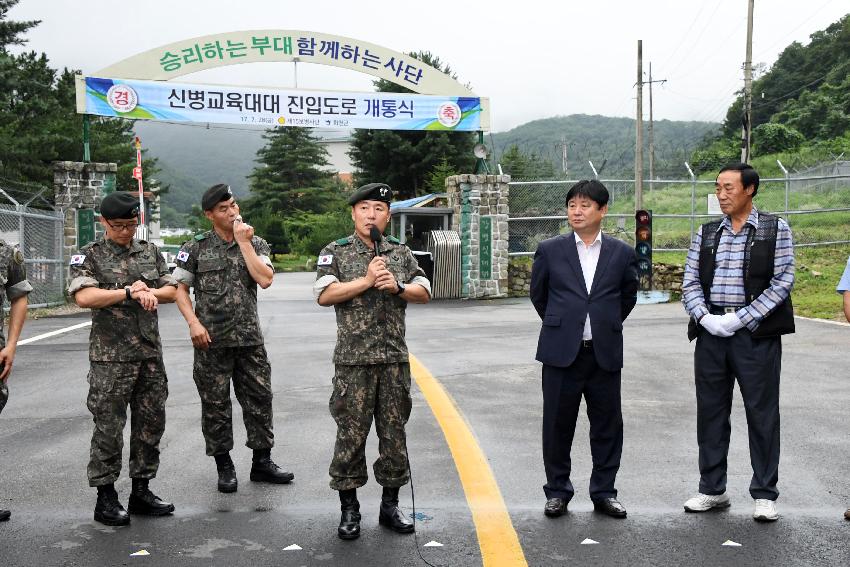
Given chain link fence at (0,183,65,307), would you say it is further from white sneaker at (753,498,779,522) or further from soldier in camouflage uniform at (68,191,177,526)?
white sneaker at (753,498,779,522)

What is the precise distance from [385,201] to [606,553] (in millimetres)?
1992

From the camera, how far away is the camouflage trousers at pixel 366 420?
4.20m

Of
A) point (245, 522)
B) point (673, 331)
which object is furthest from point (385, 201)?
point (673, 331)

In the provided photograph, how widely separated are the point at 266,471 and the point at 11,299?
169 cm

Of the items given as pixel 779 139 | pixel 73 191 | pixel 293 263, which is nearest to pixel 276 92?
pixel 73 191

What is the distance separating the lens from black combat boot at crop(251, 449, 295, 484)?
4914mm

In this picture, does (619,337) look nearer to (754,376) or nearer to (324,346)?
(754,376)

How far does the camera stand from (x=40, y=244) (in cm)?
1861

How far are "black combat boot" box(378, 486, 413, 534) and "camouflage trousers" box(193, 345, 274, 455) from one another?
104 centimetres

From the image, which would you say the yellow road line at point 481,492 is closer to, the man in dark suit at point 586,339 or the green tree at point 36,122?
the man in dark suit at point 586,339

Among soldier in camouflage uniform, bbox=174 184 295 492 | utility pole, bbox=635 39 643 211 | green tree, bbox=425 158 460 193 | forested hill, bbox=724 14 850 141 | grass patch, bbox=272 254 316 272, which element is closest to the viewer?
soldier in camouflage uniform, bbox=174 184 295 492

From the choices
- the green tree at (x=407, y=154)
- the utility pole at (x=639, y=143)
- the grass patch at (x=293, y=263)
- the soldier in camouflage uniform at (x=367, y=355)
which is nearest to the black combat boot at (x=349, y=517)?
the soldier in camouflage uniform at (x=367, y=355)

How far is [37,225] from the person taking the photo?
1848 cm

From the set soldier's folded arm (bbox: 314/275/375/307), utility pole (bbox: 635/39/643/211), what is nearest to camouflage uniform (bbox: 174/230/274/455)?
soldier's folded arm (bbox: 314/275/375/307)
